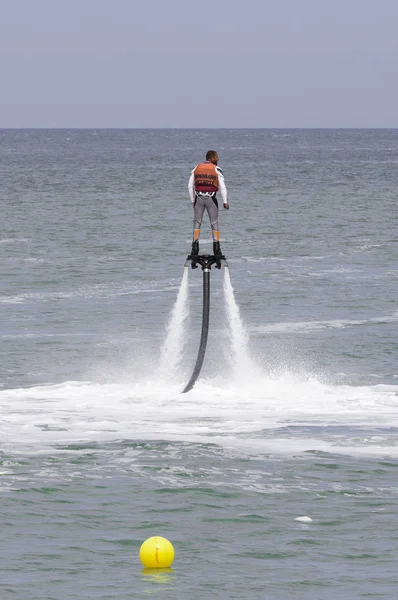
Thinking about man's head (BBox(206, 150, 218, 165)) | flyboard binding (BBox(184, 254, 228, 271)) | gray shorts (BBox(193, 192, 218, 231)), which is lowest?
flyboard binding (BBox(184, 254, 228, 271))

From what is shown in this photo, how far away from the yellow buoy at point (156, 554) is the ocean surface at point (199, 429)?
170 millimetres

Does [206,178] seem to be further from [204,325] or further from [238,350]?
[238,350]

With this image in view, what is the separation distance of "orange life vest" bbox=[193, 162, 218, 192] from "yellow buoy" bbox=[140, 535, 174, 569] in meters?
10.3

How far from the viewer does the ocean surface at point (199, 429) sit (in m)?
17.2

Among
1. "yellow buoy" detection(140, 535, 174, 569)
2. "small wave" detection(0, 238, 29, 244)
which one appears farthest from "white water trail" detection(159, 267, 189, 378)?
"small wave" detection(0, 238, 29, 244)

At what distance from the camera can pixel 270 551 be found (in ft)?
58.3

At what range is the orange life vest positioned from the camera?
2589 centimetres

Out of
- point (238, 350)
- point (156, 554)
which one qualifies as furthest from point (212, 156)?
point (156, 554)

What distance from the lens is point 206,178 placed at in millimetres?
26031

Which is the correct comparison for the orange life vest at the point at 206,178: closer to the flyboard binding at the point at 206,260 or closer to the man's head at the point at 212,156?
the man's head at the point at 212,156

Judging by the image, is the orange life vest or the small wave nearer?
the orange life vest

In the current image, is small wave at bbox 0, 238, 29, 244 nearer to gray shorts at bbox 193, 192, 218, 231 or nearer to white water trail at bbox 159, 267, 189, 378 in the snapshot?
white water trail at bbox 159, 267, 189, 378

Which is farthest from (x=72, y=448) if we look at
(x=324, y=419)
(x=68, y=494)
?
(x=324, y=419)

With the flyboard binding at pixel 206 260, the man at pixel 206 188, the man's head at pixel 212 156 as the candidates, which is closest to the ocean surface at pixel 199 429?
the flyboard binding at pixel 206 260
